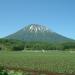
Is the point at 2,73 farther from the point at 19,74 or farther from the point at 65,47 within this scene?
the point at 65,47

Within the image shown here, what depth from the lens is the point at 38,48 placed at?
132 metres

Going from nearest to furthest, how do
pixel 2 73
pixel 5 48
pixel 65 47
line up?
1. pixel 2 73
2. pixel 5 48
3. pixel 65 47

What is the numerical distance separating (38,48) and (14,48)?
30.3 ft

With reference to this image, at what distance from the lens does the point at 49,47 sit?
13650 cm

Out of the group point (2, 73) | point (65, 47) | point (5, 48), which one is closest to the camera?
point (2, 73)

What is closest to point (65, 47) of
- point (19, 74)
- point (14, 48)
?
point (14, 48)

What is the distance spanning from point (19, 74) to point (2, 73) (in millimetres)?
564

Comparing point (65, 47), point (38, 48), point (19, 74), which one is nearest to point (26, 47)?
point (38, 48)

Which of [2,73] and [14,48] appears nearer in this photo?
Answer: [2,73]

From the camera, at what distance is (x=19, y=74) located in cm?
1149

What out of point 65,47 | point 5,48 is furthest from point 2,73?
point 65,47

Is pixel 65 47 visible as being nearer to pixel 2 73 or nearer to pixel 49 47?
pixel 49 47

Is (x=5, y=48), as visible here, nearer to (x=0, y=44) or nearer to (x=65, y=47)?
(x=0, y=44)

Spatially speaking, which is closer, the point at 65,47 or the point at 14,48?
the point at 14,48
